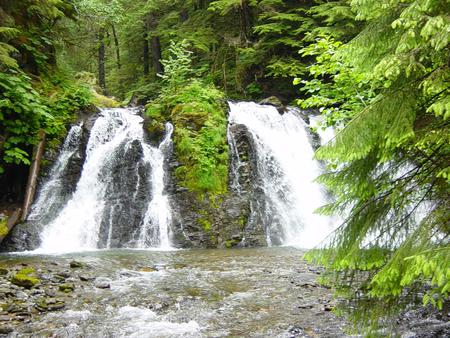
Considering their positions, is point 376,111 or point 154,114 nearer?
point 376,111

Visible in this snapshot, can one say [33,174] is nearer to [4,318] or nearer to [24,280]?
[24,280]

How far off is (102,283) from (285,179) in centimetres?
875

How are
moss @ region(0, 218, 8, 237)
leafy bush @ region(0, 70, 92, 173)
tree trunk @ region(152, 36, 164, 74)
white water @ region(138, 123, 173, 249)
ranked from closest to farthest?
moss @ region(0, 218, 8, 237), leafy bush @ region(0, 70, 92, 173), white water @ region(138, 123, 173, 249), tree trunk @ region(152, 36, 164, 74)

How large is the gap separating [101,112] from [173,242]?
264 inches

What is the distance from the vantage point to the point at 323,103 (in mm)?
5805

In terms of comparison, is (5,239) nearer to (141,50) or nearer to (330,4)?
(330,4)

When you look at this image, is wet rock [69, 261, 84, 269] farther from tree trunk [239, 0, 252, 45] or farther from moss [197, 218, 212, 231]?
tree trunk [239, 0, 252, 45]

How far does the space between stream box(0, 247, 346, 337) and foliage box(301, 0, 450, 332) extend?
1.53 metres

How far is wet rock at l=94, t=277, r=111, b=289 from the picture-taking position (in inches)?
271

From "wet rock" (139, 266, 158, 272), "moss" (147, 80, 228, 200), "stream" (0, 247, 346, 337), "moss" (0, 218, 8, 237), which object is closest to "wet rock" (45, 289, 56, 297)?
"stream" (0, 247, 346, 337)

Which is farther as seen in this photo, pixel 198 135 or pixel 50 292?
pixel 198 135

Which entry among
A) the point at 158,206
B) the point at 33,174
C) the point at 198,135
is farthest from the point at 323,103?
the point at 33,174

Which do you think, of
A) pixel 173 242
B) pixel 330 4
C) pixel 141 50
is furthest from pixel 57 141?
pixel 141 50

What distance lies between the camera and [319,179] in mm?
4074
